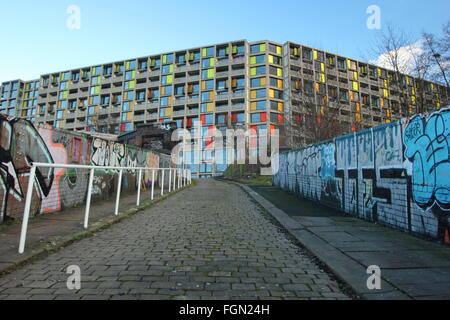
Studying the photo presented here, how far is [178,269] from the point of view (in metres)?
2.70

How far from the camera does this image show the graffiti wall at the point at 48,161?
4.35 m

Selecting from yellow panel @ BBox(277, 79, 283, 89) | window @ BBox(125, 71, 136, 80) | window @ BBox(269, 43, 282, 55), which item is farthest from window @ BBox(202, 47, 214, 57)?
window @ BBox(125, 71, 136, 80)

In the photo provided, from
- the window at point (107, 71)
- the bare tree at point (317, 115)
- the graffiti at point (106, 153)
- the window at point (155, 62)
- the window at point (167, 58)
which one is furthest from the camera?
the window at point (107, 71)

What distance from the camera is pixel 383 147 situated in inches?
200

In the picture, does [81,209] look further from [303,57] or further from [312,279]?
[303,57]

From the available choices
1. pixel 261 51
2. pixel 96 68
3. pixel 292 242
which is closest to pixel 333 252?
pixel 292 242

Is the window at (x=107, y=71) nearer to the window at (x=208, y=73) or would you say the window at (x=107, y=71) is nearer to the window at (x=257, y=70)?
the window at (x=208, y=73)

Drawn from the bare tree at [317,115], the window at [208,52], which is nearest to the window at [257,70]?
the window at [208,52]

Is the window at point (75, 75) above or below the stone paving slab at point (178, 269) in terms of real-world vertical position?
above

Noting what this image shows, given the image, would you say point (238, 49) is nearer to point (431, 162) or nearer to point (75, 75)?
point (75, 75)

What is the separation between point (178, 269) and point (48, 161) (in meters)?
4.64

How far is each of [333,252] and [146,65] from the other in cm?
6521

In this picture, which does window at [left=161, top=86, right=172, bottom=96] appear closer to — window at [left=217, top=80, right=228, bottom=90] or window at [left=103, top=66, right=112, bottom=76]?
window at [left=217, top=80, right=228, bottom=90]

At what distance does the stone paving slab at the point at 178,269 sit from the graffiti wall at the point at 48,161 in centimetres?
194
